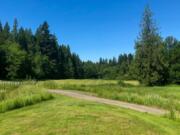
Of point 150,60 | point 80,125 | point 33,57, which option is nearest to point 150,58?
point 150,60

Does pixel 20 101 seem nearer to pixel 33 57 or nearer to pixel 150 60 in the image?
pixel 150 60

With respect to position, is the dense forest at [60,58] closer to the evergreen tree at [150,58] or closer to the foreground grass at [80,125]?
the evergreen tree at [150,58]

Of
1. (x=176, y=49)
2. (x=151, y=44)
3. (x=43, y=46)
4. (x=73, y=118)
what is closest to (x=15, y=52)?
(x=43, y=46)

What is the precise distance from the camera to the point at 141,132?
30.7 feet

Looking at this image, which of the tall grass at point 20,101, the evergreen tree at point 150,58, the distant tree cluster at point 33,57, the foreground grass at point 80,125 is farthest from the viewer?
the distant tree cluster at point 33,57

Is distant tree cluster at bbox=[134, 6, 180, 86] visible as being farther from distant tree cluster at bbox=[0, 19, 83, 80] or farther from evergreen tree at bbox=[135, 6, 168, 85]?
distant tree cluster at bbox=[0, 19, 83, 80]

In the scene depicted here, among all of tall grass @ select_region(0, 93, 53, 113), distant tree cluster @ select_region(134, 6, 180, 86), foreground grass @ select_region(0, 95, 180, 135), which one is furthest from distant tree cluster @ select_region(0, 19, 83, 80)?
foreground grass @ select_region(0, 95, 180, 135)

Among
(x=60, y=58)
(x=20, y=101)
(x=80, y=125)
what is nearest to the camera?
(x=80, y=125)

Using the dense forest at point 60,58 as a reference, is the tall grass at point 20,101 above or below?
below

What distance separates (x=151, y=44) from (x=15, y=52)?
105 ft

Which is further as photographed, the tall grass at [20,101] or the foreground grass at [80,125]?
the tall grass at [20,101]

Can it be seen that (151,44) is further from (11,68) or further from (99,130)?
(99,130)

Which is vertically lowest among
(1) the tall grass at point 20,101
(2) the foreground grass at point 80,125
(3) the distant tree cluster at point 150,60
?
(2) the foreground grass at point 80,125

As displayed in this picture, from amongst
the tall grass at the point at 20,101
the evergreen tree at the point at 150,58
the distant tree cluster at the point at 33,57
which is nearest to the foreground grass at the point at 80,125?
the tall grass at the point at 20,101
